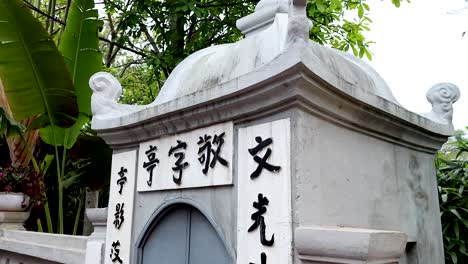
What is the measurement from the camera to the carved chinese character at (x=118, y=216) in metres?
2.35

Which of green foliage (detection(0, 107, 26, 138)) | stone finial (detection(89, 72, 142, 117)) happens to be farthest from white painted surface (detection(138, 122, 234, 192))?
green foliage (detection(0, 107, 26, 138))

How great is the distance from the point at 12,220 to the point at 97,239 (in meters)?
1.76

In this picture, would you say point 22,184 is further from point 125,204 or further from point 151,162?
point 151,162

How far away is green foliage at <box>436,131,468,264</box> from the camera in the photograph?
9.95 feet

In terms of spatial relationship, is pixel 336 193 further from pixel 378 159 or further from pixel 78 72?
pixel 78 72

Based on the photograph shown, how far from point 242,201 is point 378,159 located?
2.50ft

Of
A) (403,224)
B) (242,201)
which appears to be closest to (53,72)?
(242,201)

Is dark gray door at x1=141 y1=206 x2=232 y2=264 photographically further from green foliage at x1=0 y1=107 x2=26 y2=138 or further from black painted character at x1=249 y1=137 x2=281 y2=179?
green foliage at x1=0 y1=107 x2=26 y2=138

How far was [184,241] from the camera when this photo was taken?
2.03 m

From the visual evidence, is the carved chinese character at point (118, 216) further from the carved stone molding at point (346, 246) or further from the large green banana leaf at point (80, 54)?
the large green banana leaf at point (80, 54)

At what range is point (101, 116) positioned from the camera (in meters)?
2.53

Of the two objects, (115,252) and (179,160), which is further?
(115,252)

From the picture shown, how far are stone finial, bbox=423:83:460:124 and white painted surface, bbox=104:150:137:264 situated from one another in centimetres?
185

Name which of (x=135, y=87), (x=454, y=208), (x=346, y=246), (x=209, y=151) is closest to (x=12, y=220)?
(x=209, y=151)
